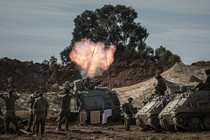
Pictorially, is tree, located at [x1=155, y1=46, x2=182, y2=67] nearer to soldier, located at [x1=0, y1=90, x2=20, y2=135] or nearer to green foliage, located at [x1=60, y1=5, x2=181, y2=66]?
green foliage, located at [x1=60, y1=5, x2=181, y2=66]

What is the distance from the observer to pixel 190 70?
144ft

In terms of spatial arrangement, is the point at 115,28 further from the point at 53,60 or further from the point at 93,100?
the point at 93,100

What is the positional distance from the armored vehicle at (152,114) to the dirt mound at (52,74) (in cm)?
Result: 2852

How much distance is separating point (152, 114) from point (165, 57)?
40300 millimetres

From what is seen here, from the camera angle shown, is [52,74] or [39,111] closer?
[39,111]

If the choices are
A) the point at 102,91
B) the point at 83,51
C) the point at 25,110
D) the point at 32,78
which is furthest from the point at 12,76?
→ the point at 102,91

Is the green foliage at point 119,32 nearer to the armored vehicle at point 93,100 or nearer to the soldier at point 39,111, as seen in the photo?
the armored vehicle at point 93,100

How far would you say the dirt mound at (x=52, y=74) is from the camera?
54250mm

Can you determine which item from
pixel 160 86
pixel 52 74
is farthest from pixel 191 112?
pixel 52 74

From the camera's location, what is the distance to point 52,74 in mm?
57438

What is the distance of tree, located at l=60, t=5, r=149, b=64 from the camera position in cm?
6328

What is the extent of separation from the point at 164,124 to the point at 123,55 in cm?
4085

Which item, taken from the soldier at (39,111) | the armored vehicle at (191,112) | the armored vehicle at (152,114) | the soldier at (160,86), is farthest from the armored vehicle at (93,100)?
the soldier at (39,111)

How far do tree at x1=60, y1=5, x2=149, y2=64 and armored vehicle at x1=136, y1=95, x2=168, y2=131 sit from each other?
3833cm
